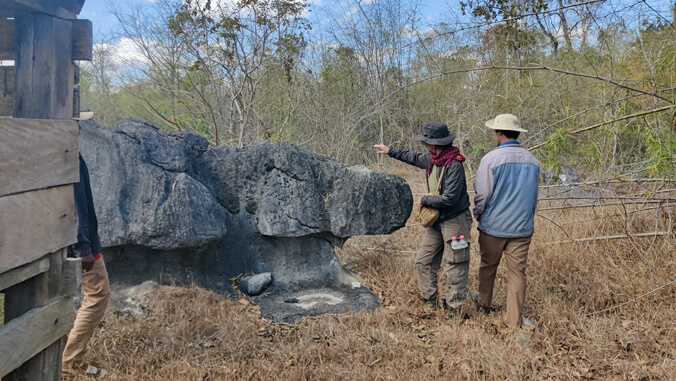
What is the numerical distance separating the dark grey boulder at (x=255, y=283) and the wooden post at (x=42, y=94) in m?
2.68

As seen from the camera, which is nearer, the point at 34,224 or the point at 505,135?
the point at 34,224

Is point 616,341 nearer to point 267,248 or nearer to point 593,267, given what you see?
point 593,267

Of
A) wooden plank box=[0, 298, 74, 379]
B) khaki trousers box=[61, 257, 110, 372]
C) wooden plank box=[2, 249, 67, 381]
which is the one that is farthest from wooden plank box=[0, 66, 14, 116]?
khaki trousers box=[61, 257, 110, 372]

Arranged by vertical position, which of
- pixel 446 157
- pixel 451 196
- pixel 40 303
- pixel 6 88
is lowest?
pixel 40 303

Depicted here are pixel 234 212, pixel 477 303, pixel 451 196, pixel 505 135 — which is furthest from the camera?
pixel 234 212

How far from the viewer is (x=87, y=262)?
128 inches

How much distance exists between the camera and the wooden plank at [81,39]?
2230 mm

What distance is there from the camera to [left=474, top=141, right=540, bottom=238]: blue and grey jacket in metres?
4.16

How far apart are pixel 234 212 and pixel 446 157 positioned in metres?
2.40

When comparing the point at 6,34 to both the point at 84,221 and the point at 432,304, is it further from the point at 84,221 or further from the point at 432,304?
the point at 432,304

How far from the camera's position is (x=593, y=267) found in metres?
5.21

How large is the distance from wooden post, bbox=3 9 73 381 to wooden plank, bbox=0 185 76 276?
6.4 inches

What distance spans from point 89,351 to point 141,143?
6.87 ft

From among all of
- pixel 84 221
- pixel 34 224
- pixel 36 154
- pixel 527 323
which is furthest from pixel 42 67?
pixel 527 323
